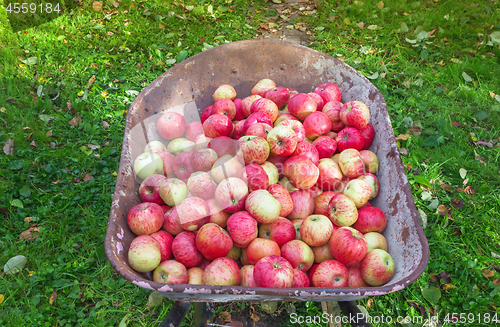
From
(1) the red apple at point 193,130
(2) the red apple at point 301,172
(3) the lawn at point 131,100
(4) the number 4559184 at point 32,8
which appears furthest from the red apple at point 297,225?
(4) the number 4559184 at point 32,8

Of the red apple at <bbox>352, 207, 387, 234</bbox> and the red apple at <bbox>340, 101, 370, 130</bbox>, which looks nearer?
the red apple at <bbox>352, 207, 387, 234</bbox>

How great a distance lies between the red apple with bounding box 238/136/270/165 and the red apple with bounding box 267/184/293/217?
232 mm

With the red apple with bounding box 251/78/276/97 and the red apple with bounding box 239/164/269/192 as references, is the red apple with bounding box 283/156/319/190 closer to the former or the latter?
the red apple with bounding box 239/164/269/192

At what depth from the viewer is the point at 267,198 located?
2.07 meters

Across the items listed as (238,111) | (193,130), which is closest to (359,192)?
(238,111)

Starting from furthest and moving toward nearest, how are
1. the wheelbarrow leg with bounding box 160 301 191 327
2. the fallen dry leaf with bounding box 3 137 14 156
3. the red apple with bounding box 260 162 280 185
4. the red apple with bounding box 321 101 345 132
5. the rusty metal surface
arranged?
1. the fallen dry leaf with bounding box 3 137 14 156
2. the red apple with bounding box 321 101 345 132
3. the red apple with bounding box 260 162 280 185
4. the wheelbarrow leg with bounding box 160 301 191 327
5. the rusty metal surface

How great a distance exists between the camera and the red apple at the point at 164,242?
204 centimetres

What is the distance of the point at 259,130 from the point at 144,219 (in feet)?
3.47

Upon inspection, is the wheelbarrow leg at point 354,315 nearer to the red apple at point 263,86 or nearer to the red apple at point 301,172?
the red apple at point 301,172

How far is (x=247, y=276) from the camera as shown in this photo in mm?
1959

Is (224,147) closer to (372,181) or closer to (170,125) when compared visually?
(170,125)

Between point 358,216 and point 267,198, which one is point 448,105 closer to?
point 358,216

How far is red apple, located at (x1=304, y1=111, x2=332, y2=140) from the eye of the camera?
8.54 ft
